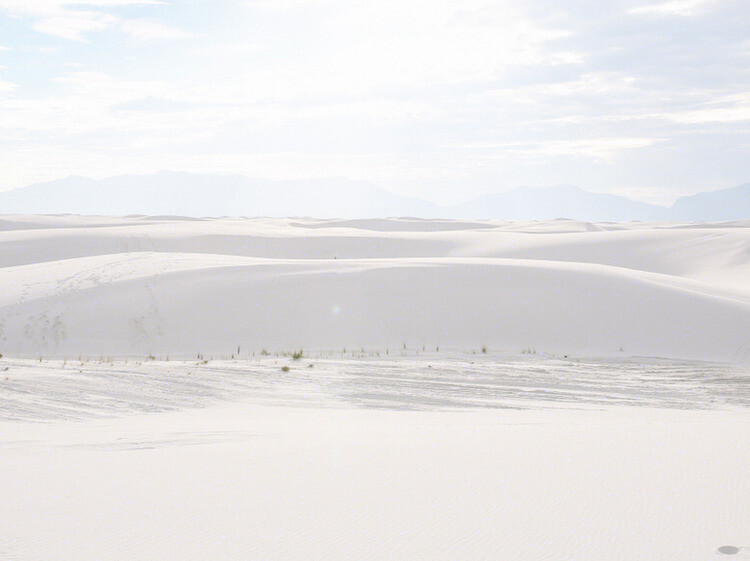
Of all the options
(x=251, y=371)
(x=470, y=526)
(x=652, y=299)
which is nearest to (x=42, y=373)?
(x=251, y=371)

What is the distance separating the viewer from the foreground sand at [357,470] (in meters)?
3.54

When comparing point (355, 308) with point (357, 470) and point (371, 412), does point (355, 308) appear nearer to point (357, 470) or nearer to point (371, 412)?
point (371, 412)

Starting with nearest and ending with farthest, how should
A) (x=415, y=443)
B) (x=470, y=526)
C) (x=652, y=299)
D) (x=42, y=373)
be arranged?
(x=470, y=526)
(x=415, y=443)
(x=42, y=373)
(x=652, y=299)

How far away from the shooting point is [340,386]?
31.1 feet

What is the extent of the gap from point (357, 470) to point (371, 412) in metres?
3.08

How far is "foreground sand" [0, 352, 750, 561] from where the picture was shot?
3.54 meters

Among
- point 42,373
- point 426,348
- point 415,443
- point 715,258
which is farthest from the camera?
point 715,258

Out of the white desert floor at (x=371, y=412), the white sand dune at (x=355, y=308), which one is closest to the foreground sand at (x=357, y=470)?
the white desert floor at (x=371, y=412)

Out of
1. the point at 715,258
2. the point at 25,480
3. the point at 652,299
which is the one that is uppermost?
the point at 715,258

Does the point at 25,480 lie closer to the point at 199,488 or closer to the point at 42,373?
the point at 199,488

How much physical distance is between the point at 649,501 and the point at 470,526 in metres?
1.11

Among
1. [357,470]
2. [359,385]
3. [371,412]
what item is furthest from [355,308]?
[357,470]

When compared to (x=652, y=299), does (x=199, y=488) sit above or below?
below

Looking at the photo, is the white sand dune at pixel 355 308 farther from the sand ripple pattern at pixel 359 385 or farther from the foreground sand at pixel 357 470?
the foreground sand at pixel 357 470
